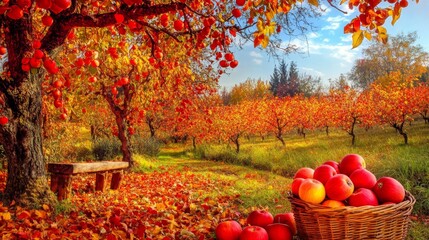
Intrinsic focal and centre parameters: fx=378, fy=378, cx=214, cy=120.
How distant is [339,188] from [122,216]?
12.0 feet

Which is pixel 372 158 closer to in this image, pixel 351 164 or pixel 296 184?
pixel 351 164

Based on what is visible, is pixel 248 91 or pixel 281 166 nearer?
pixel 281 166

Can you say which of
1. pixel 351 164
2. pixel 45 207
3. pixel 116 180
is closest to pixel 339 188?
pixel 351 164

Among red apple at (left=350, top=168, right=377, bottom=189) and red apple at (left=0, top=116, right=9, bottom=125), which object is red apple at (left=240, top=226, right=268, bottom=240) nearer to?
red apple at (left=350, top=168, right=377, bottom=189)

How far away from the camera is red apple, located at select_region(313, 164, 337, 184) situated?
328 centimetres

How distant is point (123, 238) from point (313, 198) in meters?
2.33

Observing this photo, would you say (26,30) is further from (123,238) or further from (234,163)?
(234,163)

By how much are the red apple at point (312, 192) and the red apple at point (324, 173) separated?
7.8 inches

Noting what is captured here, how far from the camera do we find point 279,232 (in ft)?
11.3

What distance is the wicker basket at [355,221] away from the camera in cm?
292

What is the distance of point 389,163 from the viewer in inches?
368

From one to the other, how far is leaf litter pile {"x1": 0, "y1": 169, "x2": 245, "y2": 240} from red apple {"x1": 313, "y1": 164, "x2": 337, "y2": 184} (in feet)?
4.49

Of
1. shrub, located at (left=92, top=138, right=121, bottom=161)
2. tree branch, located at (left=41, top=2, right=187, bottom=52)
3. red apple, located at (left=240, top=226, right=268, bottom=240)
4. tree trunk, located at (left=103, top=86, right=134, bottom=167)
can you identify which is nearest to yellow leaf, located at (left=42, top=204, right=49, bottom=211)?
tree branch, located at (left=41, top=2, right=187, bottom=52)

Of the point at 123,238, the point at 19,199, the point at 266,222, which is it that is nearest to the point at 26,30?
the point at 19,199
